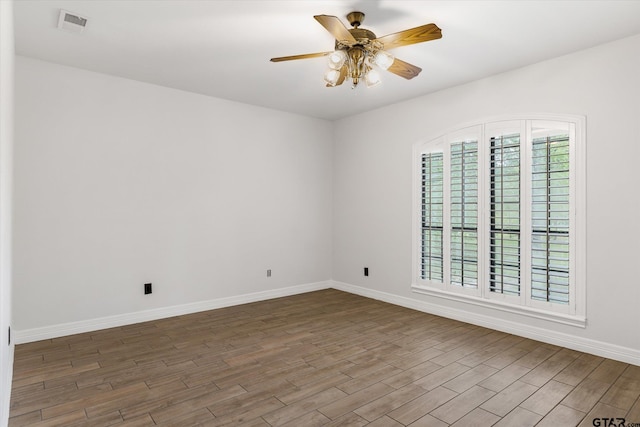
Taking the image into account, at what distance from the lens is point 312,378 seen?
112 inches

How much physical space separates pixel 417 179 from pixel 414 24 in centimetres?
220

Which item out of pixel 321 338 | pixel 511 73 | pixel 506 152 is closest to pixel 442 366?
pixel 321 338

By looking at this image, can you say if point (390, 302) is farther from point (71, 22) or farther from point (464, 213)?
point (71, 22)

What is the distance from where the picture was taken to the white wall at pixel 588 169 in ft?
10.3

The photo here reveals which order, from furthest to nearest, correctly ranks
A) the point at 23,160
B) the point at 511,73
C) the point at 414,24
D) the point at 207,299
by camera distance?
the point at 207,299, the point at 511,73, the point at 23,160, the point at 414,24

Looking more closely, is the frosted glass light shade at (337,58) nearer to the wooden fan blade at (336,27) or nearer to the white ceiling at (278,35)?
the wooden fan blade at (336,27)

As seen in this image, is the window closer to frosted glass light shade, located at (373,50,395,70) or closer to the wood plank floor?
the wood plank floor

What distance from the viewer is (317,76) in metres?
4.05

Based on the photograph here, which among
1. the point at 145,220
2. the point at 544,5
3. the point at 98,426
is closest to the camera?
the point at 98,426

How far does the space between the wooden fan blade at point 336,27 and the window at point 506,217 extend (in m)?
2.21

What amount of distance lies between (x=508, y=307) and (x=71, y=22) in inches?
186

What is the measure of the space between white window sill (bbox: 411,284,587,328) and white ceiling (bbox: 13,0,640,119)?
2435 mm

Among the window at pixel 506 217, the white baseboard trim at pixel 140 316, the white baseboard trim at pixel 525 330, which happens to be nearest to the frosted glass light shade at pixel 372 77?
the window at pixel 506 217

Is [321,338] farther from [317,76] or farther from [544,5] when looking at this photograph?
[544,5]
